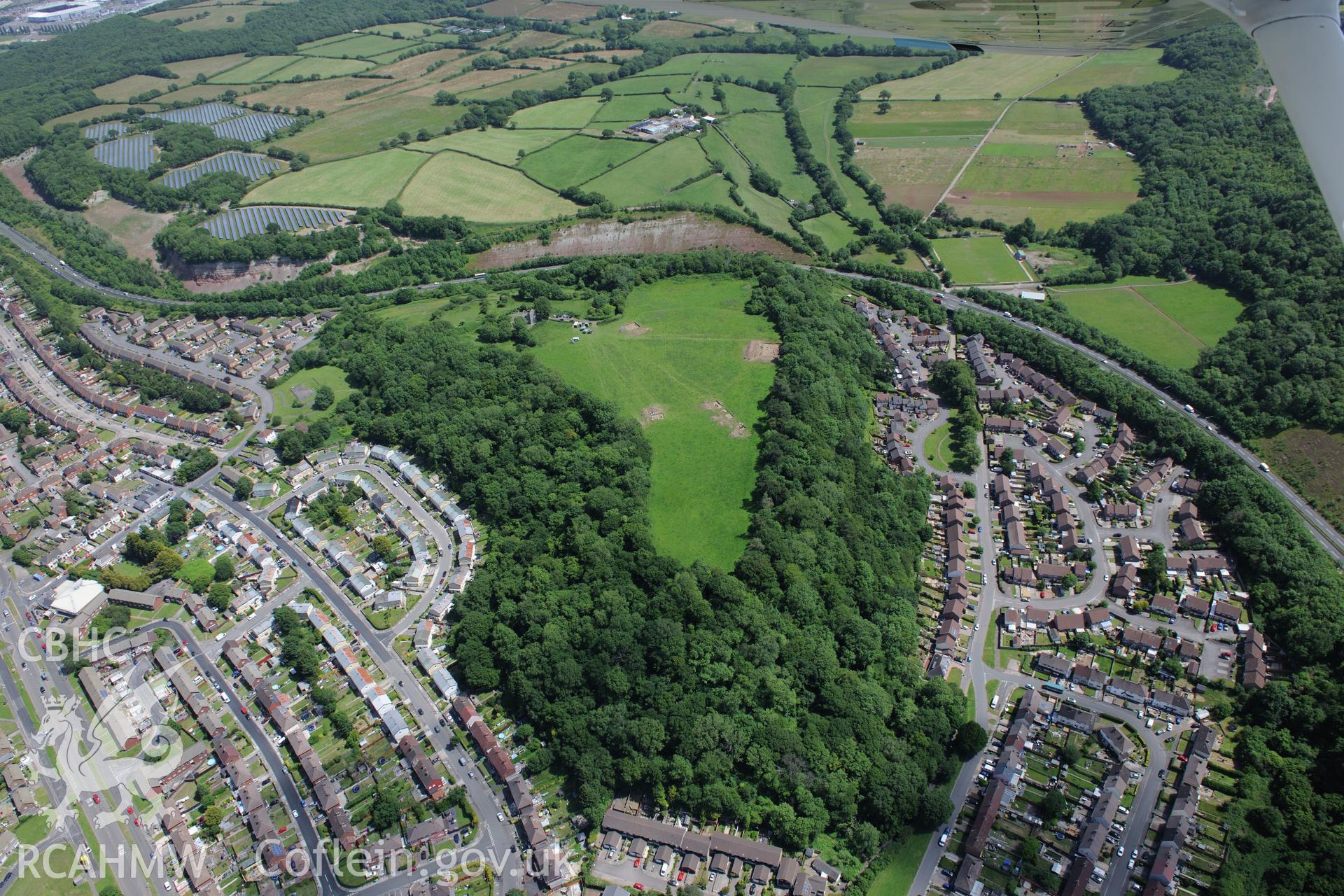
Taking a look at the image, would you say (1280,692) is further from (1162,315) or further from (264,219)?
(264,219)

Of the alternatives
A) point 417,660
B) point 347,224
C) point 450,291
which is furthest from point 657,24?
point 417,660

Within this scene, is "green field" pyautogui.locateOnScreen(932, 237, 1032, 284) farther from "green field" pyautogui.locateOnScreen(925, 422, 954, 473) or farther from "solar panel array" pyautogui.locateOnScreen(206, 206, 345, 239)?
"solar panel array" pyautogui.locateOnScreen(206, 206, 345, 239)

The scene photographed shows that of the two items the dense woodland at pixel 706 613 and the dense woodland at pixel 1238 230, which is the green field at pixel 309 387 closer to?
the dense woodland at pixel 706 613

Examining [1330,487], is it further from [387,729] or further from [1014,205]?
[387,729]

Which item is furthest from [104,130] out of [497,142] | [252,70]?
[497,142]

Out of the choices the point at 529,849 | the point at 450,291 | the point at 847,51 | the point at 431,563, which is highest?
the point at 847,51

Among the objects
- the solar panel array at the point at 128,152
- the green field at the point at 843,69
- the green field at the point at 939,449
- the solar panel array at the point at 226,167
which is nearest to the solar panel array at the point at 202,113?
the solar panel array at the point at 128,152
